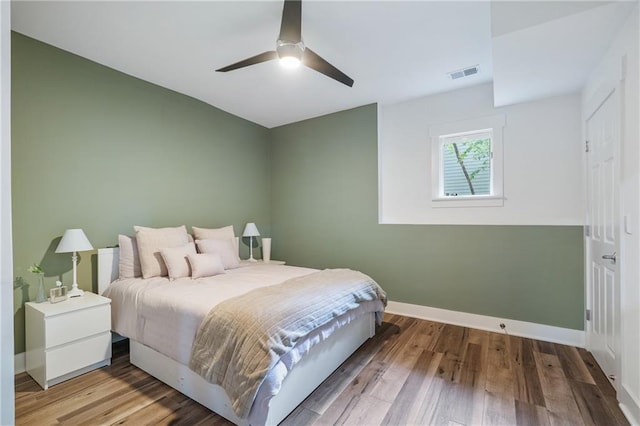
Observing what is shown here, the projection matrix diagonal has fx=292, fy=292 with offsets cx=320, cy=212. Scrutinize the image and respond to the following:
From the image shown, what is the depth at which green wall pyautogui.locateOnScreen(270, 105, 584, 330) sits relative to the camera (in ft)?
9.55

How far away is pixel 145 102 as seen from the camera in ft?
10.5

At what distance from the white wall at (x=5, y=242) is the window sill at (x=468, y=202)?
11.8 feet

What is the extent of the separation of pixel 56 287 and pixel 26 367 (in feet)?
2.06

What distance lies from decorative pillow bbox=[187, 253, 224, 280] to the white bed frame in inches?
28.0

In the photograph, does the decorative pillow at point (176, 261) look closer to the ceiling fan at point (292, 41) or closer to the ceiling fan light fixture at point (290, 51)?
the ceiling fan at point (292, 41)

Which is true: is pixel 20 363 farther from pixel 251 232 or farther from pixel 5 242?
pixel 251 232

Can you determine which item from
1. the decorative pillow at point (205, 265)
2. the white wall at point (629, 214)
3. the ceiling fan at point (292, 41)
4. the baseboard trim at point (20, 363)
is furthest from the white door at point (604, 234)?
the baseboard trim at point (20, 363)

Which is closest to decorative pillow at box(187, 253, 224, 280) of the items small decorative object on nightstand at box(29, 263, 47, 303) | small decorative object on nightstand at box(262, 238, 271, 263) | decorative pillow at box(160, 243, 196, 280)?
decorative pillow at box(160, 243, 196, 280)

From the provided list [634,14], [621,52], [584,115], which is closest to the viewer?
[634,14]

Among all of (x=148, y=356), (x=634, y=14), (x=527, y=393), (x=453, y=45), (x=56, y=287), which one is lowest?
(x=527, y=393)

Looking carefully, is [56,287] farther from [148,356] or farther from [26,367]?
[148,356]

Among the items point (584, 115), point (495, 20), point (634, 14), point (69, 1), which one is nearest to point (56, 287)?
point (69, 1)

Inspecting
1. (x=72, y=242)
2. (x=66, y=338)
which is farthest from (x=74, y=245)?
(x=66, y=338)

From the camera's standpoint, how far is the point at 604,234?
7.48ft
